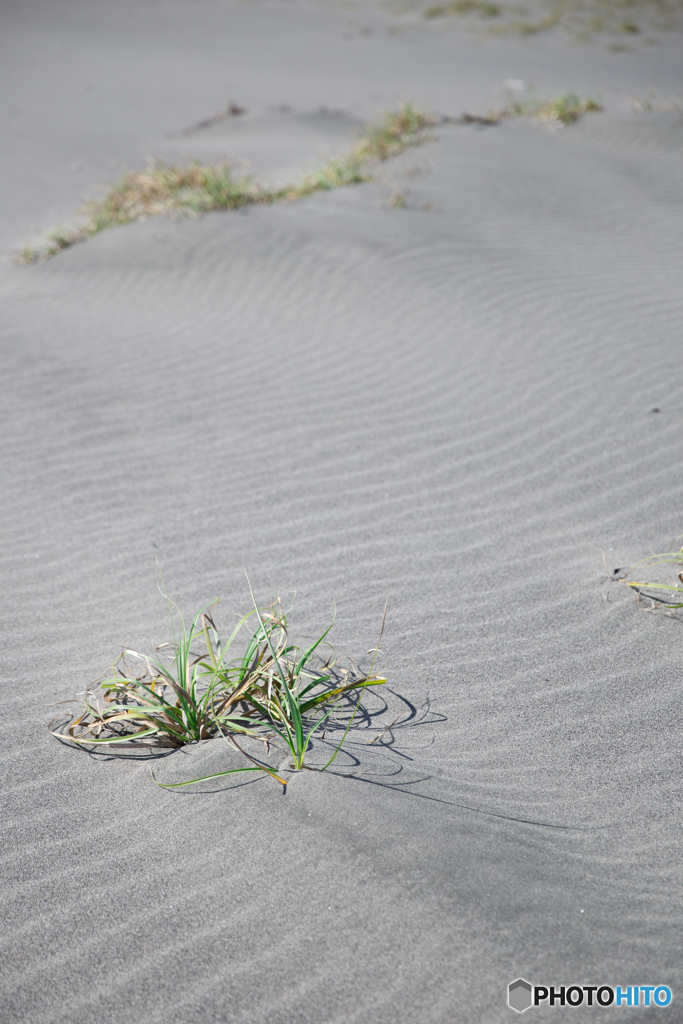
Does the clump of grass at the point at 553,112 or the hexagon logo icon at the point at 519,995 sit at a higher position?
the clump of grass at the point at 553,112

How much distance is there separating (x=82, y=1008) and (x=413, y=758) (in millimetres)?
999

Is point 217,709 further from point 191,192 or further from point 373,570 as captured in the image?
point 191,192

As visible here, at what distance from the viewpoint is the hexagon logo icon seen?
4.50ft

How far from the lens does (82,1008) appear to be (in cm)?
147

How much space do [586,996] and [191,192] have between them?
7.71 m

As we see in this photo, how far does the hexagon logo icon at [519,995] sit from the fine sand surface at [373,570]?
0.06 feet

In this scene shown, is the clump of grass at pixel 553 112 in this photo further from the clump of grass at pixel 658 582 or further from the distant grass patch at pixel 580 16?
the distant grass patch at pixel 580 16

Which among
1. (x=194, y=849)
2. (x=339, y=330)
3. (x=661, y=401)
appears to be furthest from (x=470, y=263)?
(x=194, y=849)

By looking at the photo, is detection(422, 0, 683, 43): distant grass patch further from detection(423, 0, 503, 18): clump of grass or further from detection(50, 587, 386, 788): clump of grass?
detection(50, 587, 386, 788): clump of grass

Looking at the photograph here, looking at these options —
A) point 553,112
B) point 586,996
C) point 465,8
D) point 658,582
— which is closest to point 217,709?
point 586,996

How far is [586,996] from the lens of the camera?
1377 millimetres

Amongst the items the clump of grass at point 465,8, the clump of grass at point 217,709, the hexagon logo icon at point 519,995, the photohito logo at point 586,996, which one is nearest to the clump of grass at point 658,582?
the clump of grass at point 217,709

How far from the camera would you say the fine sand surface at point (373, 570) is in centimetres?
153

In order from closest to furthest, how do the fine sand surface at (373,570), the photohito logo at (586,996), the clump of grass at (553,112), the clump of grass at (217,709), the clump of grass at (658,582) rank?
the photohito logo at (586,996), the fine sand surface at (373,570), the clump of grass at (217,709), the clump of grass at (658,582), the clump of grass at (553,112)
